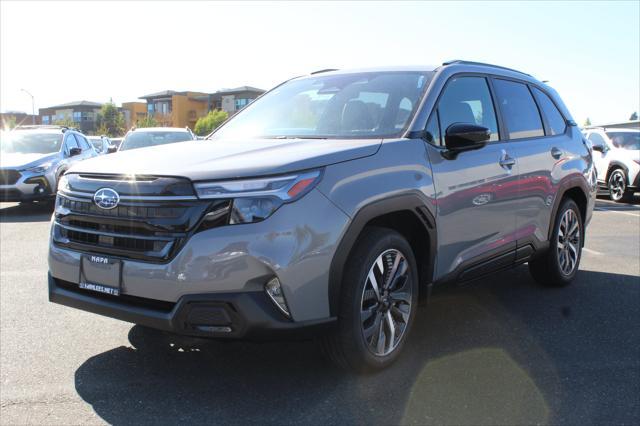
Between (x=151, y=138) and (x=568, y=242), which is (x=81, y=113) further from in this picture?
(x=568, y=242)

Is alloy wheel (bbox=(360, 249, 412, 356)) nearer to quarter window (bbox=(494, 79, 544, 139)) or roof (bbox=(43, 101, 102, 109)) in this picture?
quarter window (bbox=(494, 79, 544, 139))

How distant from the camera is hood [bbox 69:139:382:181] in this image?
118 inches

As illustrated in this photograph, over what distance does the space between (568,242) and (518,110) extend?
1444 millimetres

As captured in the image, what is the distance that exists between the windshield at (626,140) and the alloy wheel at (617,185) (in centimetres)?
65

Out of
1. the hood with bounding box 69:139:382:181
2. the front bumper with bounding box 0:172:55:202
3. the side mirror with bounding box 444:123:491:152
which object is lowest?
the front bumper with bounding box 0:172:55:202

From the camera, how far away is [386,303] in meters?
3.54

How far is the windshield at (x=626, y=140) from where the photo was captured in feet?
47.2

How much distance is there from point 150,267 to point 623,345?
3.12 m

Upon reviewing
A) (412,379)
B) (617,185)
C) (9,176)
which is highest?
(9,176)

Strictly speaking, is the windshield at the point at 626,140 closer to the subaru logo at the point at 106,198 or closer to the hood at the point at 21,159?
the hood at the point at 21,159

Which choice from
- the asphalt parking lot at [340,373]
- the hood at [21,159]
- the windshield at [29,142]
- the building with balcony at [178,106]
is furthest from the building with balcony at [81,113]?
the asphalt parking lot at [340,373]

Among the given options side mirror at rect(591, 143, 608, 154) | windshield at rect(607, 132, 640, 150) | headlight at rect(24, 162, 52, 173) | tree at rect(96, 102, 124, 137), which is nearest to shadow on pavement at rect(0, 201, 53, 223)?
headlight at rect(24, 162, 52, 173)

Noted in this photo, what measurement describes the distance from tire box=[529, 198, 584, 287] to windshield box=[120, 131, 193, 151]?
945cm

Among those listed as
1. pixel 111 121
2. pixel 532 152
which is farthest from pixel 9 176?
pixel 111 121
